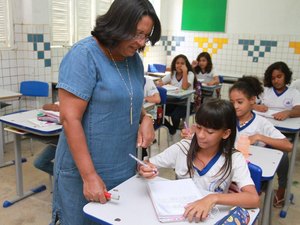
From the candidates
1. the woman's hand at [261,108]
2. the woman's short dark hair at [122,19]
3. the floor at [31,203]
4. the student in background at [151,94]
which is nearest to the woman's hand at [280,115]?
the woman's hand at [261,108]

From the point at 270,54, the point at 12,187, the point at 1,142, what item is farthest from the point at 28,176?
the point at 270,54

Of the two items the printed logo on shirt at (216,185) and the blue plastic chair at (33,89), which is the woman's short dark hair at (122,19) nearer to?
the printed logo on shirt at (216,185)

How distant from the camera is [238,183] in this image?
1.43m

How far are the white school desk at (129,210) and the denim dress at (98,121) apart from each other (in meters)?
0.09

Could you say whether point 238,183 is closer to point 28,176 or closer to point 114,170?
point 114,170

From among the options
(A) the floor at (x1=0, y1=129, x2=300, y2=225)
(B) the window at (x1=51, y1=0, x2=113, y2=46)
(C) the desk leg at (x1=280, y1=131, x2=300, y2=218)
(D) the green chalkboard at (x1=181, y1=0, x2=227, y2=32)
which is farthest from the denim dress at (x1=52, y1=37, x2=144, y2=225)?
(D) the green chalkboard at (x1=181, y1=0, x2=227, y2=32)

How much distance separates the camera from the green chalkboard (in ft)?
20.9

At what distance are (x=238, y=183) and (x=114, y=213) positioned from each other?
0.59 m

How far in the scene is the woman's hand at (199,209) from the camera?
1.11 m

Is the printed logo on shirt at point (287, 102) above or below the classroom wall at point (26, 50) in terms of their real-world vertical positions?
below

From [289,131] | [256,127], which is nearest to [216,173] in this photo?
[256,127]

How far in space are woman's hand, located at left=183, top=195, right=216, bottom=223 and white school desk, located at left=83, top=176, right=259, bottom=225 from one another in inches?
0.9

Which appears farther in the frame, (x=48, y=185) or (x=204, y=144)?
(x=48, y=185)

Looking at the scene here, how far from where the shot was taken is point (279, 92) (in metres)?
3.34
